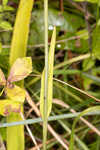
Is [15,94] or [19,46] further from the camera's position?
[19,46]

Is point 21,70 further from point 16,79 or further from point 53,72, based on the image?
point 53,72

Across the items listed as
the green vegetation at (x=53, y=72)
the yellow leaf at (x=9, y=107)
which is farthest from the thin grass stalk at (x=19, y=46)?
the yellow leaf at (x=9, y=107)

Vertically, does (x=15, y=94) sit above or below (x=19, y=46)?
below

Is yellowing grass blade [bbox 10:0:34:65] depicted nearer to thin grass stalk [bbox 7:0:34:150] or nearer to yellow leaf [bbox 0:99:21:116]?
thin grass stalk [bbox 7:0:34:150]

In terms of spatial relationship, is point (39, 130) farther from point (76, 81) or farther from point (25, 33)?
point (25, 33)

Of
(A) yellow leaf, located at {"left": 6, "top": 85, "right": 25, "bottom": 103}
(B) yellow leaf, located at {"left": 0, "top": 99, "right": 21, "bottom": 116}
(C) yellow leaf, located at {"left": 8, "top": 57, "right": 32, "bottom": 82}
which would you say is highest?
(C) yellow leaf, located at {"left": 8, "top": 57, "right": 32, "bottom": 82}

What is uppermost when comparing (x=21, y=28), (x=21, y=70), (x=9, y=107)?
(x=21, y=28)

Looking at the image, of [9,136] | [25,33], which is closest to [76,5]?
[25,33]

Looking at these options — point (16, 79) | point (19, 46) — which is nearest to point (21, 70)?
point (16, 79)

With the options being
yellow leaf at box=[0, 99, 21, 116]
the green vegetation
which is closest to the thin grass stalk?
the green vegetation

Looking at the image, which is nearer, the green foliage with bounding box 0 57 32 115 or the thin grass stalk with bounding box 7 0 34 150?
the green foliage with bounding box 0 57 32 115

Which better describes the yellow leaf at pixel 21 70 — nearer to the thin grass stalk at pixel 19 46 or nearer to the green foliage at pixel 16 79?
the green foliage at pixel 16 79
